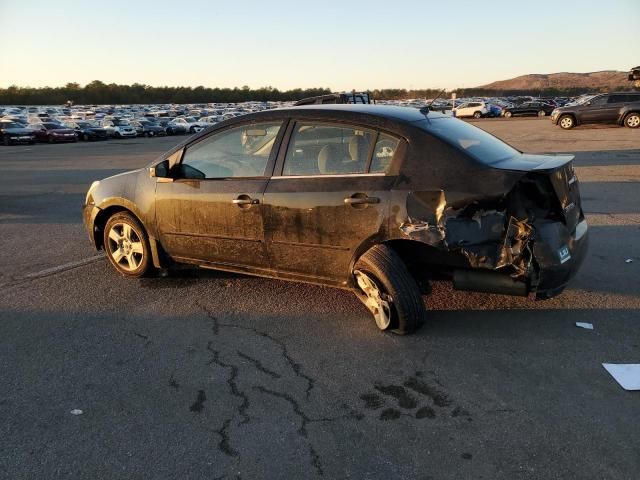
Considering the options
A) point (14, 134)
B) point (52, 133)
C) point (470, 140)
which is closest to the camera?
point (470, 140)

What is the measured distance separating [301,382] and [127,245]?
287 centimetres

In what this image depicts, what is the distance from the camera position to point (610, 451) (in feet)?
8.59

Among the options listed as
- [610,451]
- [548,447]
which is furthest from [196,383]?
[610,451]

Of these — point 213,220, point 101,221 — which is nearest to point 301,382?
point 213,220

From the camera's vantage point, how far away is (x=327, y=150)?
4266 mm

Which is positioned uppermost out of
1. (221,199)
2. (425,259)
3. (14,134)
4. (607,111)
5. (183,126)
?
(607,111)

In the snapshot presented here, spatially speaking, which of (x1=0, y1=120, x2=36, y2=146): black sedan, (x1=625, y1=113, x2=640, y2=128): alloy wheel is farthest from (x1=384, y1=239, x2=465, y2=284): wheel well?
(x1=0, y1=120, x2=36, y2=146): black sedan

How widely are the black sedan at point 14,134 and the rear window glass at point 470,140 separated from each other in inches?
1360

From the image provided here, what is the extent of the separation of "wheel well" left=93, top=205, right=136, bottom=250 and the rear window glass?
3216 mm

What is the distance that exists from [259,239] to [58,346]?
1732mm

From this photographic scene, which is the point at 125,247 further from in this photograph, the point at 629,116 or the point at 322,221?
the point at 629,116

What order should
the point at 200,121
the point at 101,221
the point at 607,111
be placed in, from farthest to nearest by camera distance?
the point at 200,121 → the point at 607,111 → the point at 101,221

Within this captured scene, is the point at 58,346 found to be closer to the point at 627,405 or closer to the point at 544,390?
the point at 544,390

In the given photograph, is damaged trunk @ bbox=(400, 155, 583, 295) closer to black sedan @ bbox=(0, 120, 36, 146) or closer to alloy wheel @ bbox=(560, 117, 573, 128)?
alloy wheel @ bbox=(560, 117, 573, 128)
